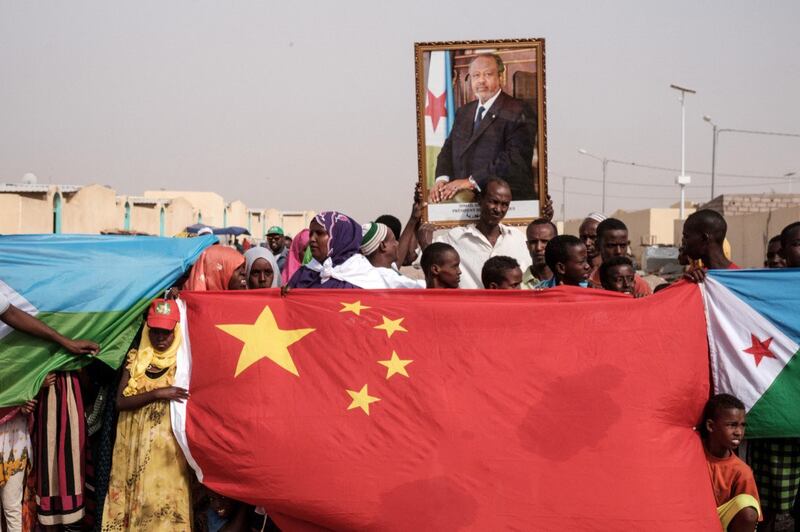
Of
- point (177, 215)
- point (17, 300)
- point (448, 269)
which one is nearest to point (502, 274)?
point (448, 269)

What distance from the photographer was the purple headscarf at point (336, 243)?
4.71 metres

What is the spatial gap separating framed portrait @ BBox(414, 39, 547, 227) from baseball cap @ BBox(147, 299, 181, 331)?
209 centimetres

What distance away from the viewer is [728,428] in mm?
3896

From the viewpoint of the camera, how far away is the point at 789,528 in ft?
15.8

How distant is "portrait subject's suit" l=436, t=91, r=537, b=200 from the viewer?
220 inches

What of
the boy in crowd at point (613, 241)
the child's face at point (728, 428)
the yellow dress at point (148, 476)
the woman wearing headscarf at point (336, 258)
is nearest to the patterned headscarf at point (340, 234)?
the woman wearing headscarf at point (336, 258)

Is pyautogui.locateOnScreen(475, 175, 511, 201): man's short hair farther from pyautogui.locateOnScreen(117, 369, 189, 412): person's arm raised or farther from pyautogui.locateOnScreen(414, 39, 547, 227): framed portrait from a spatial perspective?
pyautogui.locateOnScreen(117, 369, 189, 412): person's arm raised

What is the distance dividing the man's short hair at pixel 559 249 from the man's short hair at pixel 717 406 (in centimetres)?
118

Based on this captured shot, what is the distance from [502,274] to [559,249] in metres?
0.39

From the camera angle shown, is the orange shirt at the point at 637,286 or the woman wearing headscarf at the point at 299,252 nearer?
the orange shirt at the point at 637,286

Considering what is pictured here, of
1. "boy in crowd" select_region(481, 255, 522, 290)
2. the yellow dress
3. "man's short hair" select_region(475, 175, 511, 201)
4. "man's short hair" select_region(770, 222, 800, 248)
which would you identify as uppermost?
"man's short hair" select_region(475, 175, 511, 201)

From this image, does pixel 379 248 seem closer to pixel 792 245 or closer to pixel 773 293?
pixel 773 293

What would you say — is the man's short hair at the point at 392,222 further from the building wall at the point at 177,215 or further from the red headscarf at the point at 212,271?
the building wall at the point at 177,215

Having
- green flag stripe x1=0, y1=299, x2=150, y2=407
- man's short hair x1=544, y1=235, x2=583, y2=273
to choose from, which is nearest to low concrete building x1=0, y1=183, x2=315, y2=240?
green flag stripe x1=0, y1=299, x2=150, y2=407
